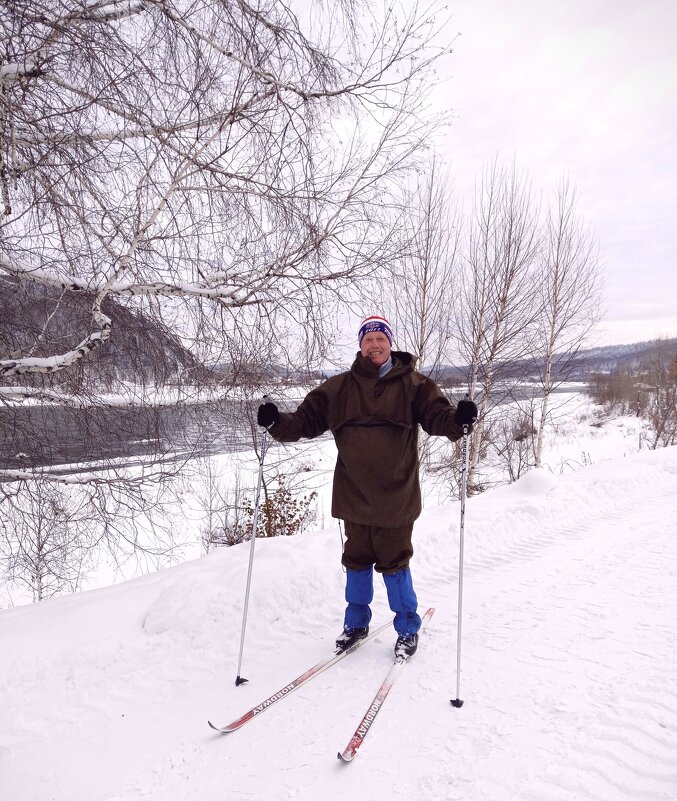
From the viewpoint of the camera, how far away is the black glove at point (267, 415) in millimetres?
2672

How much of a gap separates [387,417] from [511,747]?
5.53 feet

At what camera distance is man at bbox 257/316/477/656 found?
269cm

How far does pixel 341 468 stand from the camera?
9.43 feet

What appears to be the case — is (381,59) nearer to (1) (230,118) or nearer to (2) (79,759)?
(1) (230,118)

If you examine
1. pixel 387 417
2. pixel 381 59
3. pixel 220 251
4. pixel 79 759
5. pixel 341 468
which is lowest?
pixel 79 759

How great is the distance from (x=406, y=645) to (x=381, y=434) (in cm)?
131

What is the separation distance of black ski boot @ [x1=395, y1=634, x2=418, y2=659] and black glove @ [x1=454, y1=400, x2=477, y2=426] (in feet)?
4.56

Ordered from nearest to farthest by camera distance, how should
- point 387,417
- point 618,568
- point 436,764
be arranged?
1. point 436,764
2. point 387,417
3. point 618,568

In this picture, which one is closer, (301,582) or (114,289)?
(114,289)

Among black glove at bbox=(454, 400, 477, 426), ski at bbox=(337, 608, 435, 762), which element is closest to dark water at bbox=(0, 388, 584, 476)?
black glove at bbox=(454, 400, 477, 426)

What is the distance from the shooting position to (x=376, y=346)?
2.78 meters

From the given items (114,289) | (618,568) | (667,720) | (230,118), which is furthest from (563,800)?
(230,118)

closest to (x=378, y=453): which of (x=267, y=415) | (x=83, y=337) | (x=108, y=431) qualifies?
(x=267, y=415)

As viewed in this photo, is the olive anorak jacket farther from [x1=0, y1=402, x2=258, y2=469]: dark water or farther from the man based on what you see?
[x1=0, y1=402, x2=258, y2=469]: dark water
